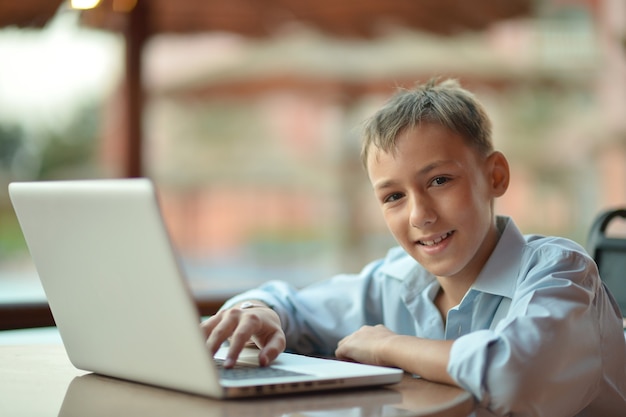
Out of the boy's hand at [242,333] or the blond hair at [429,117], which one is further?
the blond hair at [429,117]

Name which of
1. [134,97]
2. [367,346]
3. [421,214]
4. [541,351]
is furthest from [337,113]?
[541,351]

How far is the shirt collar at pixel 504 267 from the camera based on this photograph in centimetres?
139

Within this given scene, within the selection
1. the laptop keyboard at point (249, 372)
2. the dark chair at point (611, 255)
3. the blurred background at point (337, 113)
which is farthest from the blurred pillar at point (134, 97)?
the laptop keyboard at point (249, 372)

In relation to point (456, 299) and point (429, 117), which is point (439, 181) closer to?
point (429, 117)

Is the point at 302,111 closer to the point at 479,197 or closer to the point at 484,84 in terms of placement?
the point at 484,84

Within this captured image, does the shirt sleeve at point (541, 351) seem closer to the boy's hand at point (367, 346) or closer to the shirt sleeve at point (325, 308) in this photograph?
A: the boy's hand at point (367, 346)

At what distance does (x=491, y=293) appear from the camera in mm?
1405

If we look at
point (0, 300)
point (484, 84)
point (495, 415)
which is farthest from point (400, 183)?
point (484, 84)

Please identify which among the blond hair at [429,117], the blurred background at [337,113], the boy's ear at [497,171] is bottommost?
the blurred background at [337,113]

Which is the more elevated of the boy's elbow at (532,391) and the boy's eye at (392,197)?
the boy's eye at (392,197)

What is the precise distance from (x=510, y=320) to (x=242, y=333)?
344 millimetres

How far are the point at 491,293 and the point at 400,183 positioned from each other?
0.74 ft

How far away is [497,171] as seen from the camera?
1516mm

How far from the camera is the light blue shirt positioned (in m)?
1.08
